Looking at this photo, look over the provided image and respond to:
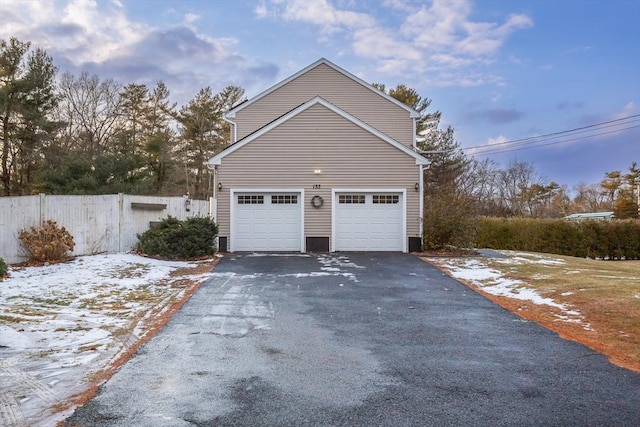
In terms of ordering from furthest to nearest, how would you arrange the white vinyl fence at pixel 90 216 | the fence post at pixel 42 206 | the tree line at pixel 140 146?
1. the tree line at pixel 140 146
2. the fence post at pixel 42 206
3. the white vinyl fence at pixel 90 216

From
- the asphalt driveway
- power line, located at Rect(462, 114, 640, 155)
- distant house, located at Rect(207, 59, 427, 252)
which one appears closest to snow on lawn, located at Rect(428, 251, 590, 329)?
the asphalt driveway

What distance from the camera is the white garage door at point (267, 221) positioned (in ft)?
47.5

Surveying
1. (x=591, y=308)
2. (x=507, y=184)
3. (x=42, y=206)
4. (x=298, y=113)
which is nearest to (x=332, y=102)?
(x=298, y=113)

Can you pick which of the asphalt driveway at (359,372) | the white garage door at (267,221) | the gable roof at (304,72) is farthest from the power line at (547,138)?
the asphalt driveway at (359,372)

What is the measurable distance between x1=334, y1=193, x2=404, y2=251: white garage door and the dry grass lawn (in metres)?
4.80

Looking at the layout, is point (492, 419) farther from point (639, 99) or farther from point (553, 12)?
point (639, 99)

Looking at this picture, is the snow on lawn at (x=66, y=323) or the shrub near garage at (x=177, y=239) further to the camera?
the shrub near garage at (x=177, y=239)

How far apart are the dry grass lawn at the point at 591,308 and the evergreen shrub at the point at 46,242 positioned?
9771 mm

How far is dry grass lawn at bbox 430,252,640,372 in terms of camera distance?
4.78 meters

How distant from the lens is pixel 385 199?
14.6 meters

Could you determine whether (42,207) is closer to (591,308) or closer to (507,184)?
(591,308)

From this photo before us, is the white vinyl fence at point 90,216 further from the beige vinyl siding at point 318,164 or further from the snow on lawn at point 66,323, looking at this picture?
the beige vinyl siding at point 318,164

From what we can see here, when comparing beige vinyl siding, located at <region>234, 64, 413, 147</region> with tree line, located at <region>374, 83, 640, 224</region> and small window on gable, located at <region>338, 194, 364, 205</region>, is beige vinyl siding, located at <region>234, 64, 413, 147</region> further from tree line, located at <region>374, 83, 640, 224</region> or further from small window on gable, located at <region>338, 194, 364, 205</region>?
tree line, located at <region>374, 83, 640, 224</region>

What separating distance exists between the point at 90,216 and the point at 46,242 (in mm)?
1579
